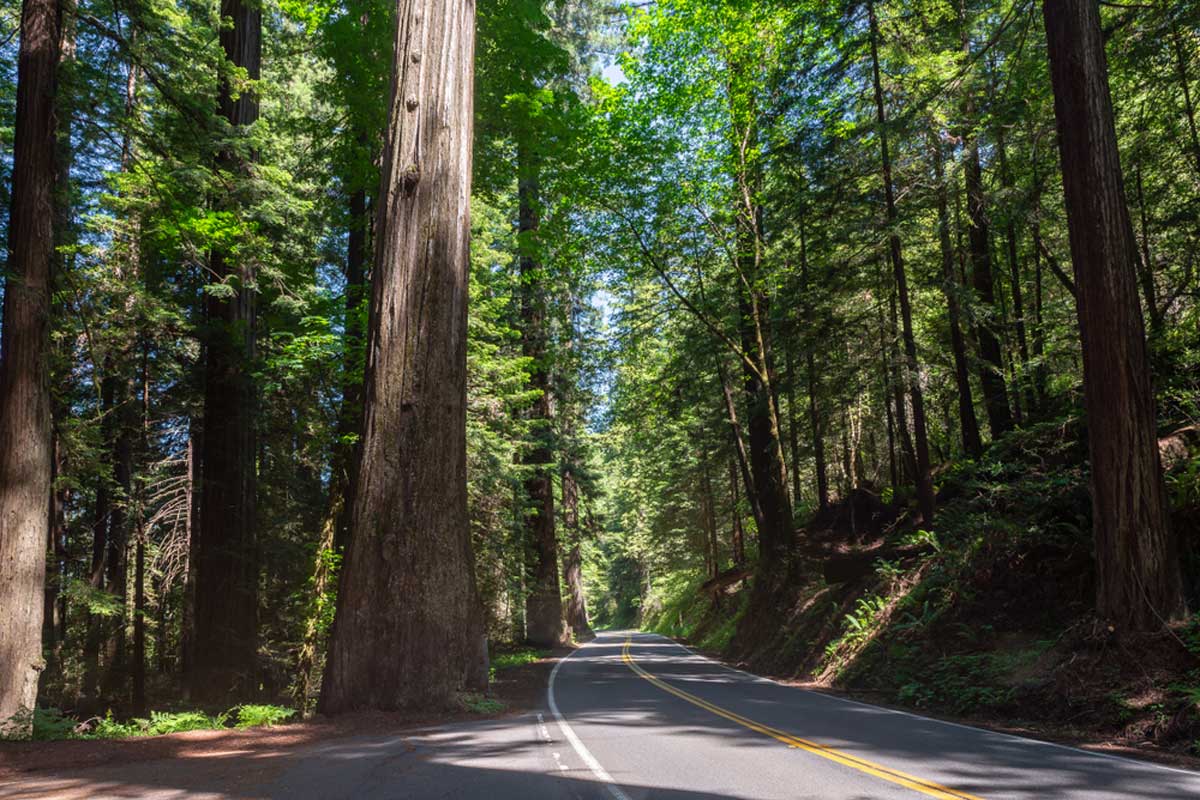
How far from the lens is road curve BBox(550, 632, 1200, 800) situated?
16.2 ft

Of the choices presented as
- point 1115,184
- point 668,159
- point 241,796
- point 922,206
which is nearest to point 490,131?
point 668,159

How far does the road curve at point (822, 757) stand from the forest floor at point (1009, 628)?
1.20m

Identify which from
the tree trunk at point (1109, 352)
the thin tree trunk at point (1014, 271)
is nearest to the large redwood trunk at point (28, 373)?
the tree trunk at point (1109, 352)

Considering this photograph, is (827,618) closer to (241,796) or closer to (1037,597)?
(1037,597)

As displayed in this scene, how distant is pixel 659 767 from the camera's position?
5703 mm

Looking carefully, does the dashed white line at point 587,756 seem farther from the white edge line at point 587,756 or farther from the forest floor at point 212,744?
the forest floor at point 212,744

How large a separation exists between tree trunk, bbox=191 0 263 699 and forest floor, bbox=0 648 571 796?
5285mm

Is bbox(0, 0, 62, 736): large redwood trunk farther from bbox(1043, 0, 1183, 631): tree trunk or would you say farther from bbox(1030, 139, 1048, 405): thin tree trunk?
bbox(1030, 139, 1048, 405): thin tree trunk

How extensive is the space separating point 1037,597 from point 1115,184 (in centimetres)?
621

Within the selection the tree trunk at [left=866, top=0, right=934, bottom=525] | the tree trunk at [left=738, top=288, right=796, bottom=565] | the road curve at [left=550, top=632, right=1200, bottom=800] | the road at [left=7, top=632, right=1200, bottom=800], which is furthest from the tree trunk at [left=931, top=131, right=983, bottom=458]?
the road at [left=7, top=632, right=1200, bottom=800]

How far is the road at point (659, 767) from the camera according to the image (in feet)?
15.7

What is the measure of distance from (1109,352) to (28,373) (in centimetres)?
1362

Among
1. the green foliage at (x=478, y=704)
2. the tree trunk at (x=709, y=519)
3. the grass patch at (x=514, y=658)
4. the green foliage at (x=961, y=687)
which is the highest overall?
the tree trunk at (x=709, y=519)

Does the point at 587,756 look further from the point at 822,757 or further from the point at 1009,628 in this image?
the point at 1009,628
